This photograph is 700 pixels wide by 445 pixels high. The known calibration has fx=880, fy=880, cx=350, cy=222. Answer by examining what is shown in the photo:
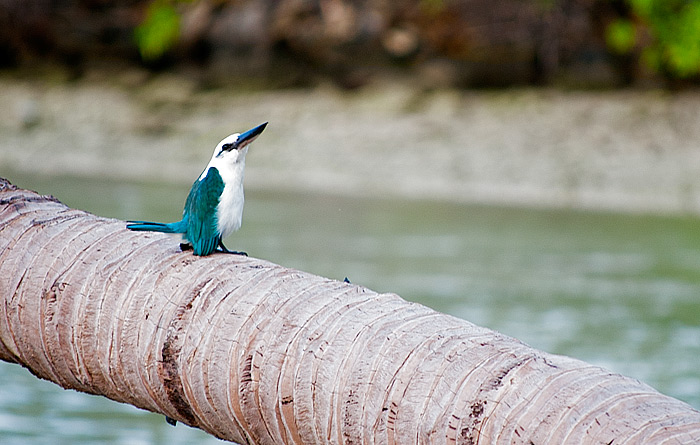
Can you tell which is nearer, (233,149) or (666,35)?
(233,149)

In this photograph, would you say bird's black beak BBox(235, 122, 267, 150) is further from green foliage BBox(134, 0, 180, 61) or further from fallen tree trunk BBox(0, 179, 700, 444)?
green foliage BBox(134, 0, 180, 61)

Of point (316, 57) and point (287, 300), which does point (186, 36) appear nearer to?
point (316, 57)

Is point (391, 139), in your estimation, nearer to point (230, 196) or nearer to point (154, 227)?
point (230, 196)

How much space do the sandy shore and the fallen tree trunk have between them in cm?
902

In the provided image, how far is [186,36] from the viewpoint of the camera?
13750 mm

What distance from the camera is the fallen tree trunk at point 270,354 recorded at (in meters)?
0.96

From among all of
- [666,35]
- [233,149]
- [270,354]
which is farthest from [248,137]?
[666,35]

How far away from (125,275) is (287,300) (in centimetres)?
28

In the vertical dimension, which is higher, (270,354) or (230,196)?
(230,196)

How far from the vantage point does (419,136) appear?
37.6ft

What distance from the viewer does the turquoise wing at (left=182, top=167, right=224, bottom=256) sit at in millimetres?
1406

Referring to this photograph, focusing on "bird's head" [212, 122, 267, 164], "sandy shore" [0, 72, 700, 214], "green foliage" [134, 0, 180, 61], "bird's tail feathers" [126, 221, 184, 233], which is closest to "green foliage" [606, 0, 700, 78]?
"sandy shore" [0, 72, 700, 214]

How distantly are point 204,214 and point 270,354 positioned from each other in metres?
0.49

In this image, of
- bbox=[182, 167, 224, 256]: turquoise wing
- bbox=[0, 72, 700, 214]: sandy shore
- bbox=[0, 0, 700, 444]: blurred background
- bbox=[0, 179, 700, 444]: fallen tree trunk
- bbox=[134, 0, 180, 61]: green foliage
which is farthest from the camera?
bbox=[134, 0, 180, 61]: green foliage
